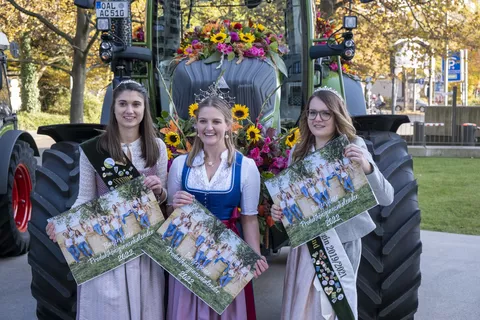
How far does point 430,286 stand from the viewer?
5621 mm

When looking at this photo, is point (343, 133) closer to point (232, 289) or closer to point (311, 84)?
point (232, 289)

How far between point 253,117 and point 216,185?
127 centimetres

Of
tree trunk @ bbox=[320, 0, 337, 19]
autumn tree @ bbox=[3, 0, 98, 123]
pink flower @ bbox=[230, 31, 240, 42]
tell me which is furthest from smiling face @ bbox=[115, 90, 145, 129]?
autumn tree @ bbox=[3, 0, 98, 123]

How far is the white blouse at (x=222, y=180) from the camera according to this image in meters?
3.24

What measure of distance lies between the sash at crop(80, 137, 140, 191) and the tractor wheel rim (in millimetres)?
4275

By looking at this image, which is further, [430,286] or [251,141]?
[430,286]

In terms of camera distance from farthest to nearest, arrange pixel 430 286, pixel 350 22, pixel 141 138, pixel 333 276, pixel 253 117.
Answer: pixel 430 286 → pixel 350 22 → pixel 253 117 → pixel 141 138 → pixel 333 276

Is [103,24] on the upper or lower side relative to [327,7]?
lower

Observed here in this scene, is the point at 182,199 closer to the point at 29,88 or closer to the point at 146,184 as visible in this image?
the point at 146,184

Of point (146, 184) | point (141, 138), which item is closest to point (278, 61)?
point (141, 138)

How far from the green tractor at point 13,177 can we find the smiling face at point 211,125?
12.8 feet

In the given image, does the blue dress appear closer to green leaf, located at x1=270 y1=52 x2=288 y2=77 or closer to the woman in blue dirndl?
the woman in blue dirndl

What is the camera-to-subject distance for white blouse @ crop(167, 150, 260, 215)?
3.24 metres

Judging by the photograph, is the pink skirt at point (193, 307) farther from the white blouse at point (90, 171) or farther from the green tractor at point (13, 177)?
the green tractor at point (13, 177)
